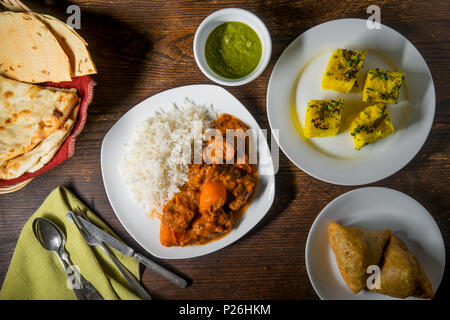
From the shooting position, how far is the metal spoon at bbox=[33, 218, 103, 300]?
2.04 m

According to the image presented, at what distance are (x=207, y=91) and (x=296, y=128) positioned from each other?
Answer: 2.10 ft

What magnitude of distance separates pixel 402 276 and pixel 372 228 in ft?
1.05

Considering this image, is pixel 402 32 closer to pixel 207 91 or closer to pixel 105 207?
pixel 207 91

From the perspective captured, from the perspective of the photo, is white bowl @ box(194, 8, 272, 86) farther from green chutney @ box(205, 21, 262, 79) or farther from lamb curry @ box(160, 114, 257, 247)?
lamb curry @ box(160, 114, 257, 247)

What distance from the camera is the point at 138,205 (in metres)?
2.01

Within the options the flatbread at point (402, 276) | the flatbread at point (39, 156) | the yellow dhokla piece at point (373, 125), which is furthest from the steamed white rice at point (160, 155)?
the flatbread at point (402, 276)

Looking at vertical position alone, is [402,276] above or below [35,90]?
below

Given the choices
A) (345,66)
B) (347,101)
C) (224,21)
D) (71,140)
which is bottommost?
(71,140)

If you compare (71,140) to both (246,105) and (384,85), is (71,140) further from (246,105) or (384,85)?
(384,85)

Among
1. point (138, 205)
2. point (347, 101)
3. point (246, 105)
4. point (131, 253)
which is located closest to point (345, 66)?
point (347, 101)

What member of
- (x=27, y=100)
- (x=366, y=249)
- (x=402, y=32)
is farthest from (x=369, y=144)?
(x=27, y=100)

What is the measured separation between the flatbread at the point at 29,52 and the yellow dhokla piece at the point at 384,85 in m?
1.88

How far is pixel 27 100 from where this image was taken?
1.95 m

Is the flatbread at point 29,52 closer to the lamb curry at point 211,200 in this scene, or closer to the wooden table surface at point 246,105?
the wooden table surface at point 246,105
